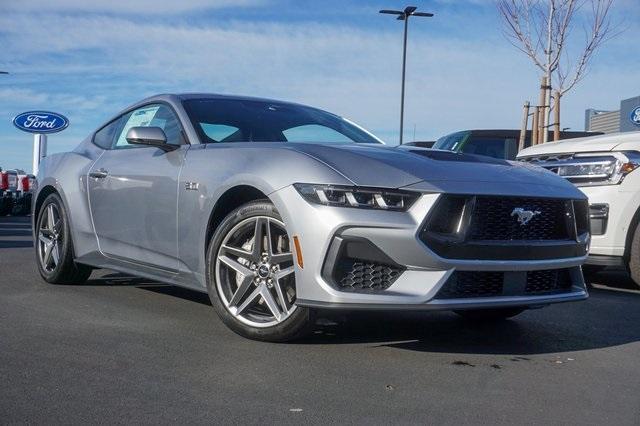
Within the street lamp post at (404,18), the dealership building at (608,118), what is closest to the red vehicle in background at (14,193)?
the street lamp post at (404,18)

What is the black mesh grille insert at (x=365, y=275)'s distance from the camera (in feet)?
12.6

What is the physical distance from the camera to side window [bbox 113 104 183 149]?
522 centimetres

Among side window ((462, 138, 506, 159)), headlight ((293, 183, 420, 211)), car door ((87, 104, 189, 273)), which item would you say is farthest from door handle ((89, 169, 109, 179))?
side window ((462, 138, 506, 159))

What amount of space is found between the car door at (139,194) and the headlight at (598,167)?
347cm

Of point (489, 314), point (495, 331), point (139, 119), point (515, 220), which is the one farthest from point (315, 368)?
point (139, 119)

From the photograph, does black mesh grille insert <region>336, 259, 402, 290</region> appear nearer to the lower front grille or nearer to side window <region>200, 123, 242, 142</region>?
the lower front grille

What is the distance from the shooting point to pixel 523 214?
4133 millimetres

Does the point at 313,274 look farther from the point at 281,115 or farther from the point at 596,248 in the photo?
the point at 596,248

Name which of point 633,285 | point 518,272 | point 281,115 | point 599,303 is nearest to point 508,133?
point 633,285

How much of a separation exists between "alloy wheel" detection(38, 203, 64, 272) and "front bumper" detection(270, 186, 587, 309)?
9.88 ft

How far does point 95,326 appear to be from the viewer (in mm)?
4637

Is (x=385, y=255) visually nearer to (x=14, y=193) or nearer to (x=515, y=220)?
(x=515, y=220)

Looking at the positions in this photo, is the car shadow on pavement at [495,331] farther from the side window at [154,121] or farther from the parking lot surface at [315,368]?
the side window at [154,121]

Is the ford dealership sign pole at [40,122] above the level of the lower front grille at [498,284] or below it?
above
